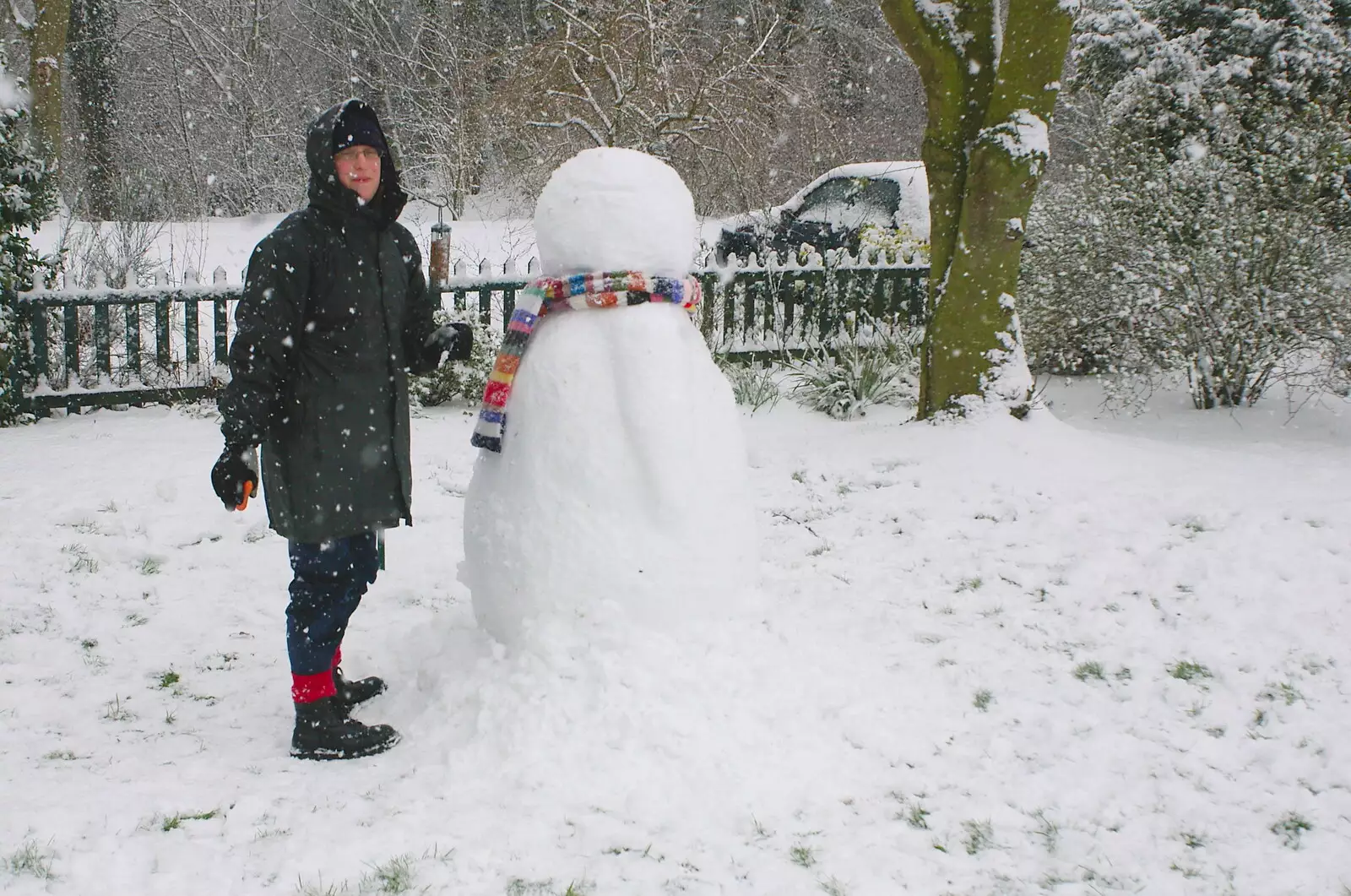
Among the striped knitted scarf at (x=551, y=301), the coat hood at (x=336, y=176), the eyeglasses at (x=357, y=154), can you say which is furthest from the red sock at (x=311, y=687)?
the eyeglasses at (x=357, y=154)

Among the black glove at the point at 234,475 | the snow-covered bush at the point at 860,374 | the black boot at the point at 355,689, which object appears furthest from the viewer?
the snow-covered bush at the point at 860,374

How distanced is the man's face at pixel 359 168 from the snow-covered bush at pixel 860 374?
4.67 meters

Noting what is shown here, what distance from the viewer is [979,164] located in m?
5.95

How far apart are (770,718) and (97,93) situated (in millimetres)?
20435

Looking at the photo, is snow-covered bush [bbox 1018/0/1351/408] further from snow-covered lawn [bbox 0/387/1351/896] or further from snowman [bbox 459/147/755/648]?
snowman [bbox 459/147/755/648]

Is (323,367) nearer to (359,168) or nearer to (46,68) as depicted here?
(359,168)

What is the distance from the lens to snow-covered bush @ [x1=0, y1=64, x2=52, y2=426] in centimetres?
677

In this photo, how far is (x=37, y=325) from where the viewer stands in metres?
7.21

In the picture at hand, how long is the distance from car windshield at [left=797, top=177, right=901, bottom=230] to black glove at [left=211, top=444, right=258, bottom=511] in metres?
9.66

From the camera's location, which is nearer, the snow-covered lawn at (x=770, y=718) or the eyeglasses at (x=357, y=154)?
the snow-covered lawn at (x=770, y=718)

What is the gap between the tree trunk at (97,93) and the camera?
59.6 feet

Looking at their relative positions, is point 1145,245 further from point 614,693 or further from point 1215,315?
point 614,693

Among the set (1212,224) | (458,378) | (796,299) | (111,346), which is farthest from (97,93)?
(1212,224)

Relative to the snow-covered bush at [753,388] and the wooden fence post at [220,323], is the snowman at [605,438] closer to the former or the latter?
the snow-covered bush at [753,388]
